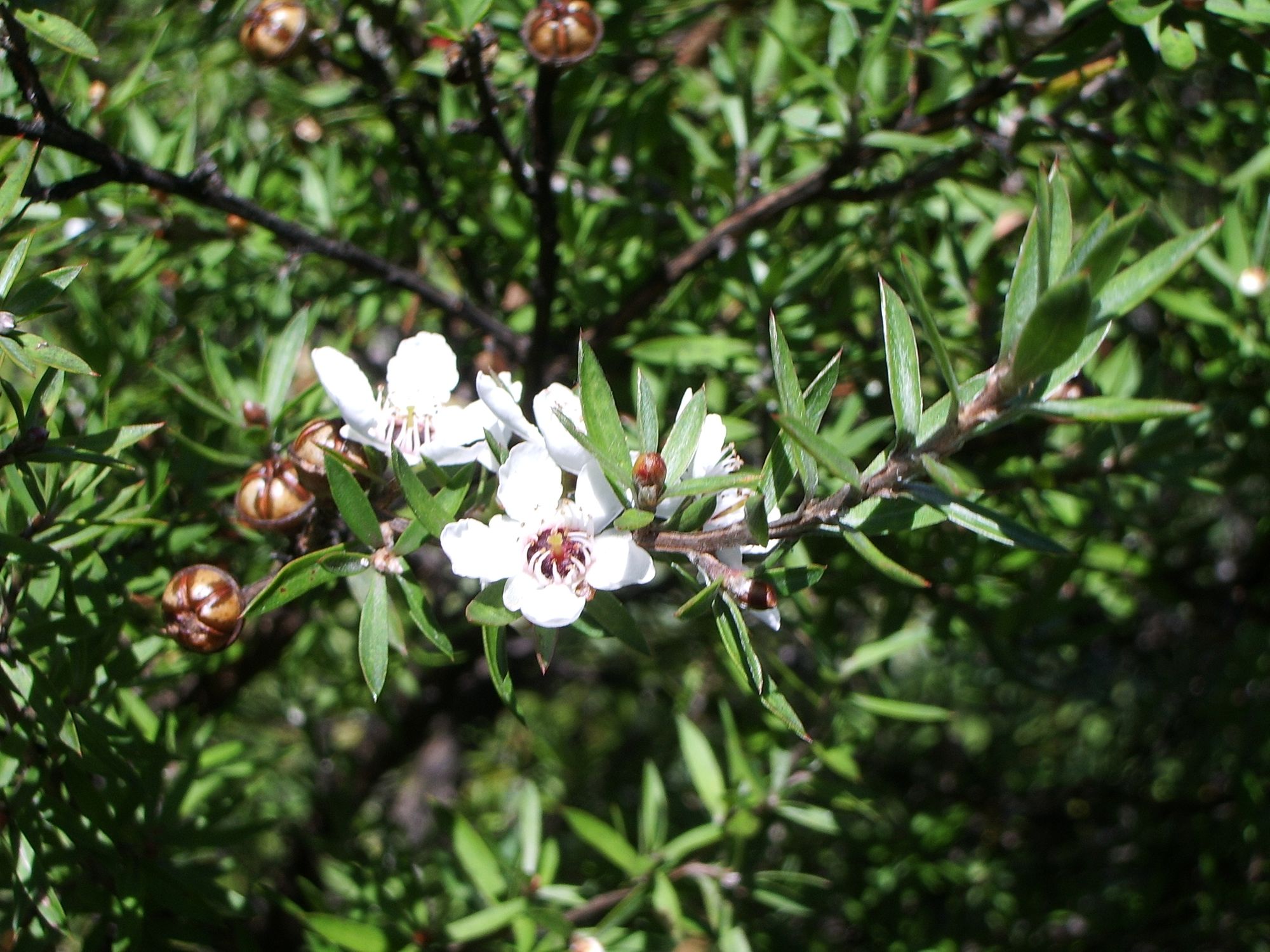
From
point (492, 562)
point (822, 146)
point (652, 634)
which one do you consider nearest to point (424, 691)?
point (652, 634)

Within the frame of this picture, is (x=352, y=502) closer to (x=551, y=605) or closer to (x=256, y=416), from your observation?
(x=551, y=605)

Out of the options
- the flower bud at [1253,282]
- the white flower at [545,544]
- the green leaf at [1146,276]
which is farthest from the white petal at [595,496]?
the flower bud at [1253,282]

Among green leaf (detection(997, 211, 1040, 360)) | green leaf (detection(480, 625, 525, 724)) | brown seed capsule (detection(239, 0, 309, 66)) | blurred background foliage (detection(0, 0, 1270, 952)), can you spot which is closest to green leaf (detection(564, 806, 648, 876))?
blurred background foliage (detection(0, 0, 1270, 952))

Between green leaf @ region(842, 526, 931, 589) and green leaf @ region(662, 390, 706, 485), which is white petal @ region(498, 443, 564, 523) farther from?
green leaf @ region(842, 526, 931, 589)

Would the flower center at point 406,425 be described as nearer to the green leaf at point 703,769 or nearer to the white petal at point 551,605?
the white petal at point 551,605

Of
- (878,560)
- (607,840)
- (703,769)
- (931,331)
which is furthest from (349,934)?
(931,331)

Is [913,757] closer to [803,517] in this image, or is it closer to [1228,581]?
[1228,581]

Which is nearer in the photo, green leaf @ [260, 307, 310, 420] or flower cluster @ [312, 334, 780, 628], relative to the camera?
flower cluster @ [312, 334, 780, 628]
